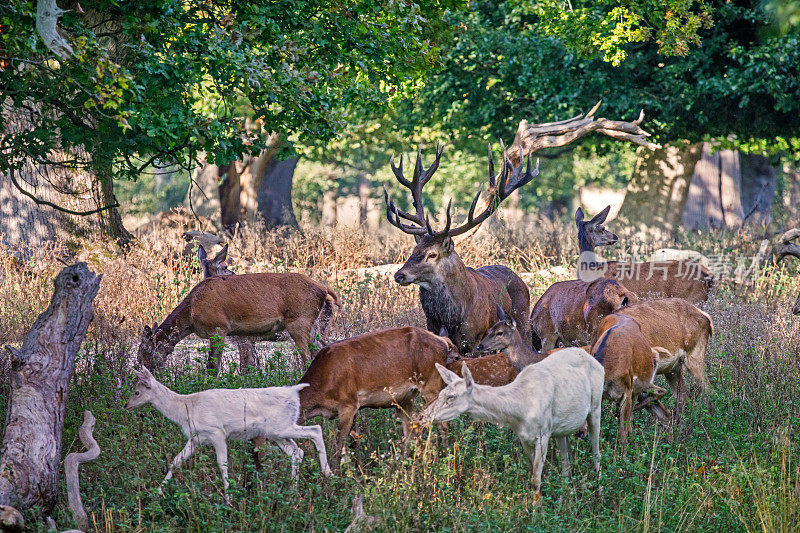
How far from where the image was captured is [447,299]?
892 centimetres

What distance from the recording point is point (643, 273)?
11.5 metres

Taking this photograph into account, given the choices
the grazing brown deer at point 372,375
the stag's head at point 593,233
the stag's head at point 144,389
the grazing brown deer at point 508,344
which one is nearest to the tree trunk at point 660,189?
the stag's head at point 593,233

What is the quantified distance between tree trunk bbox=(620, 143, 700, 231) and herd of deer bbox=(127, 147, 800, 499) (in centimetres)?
1216

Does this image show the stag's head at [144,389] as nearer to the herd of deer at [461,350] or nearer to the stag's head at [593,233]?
the herd of deer at [461,350]

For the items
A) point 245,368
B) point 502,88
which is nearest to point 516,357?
point 245,368

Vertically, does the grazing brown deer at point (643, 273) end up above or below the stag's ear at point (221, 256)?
below

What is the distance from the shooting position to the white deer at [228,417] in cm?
582

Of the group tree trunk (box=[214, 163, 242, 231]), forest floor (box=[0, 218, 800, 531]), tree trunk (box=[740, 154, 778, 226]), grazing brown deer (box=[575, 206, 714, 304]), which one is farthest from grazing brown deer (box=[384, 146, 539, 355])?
tree trunk (box=[740, 154, 778, 226])

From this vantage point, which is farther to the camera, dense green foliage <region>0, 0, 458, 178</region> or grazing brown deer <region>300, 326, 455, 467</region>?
dense green foliage <region>0, 0, 458, 178</region>

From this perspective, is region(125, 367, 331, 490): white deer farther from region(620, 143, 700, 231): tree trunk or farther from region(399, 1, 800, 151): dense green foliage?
region(620, 143, 700, 231): tree trunk

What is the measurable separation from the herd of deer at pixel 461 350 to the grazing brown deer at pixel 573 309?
0.06 ft

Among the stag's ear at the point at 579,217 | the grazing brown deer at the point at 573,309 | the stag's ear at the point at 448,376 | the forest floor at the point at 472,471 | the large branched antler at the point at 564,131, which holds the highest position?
the large branched antler at the point at 564,131

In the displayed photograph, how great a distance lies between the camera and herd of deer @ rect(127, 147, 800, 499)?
5.87 meters

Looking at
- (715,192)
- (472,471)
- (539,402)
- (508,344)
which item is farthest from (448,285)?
(715,192)
